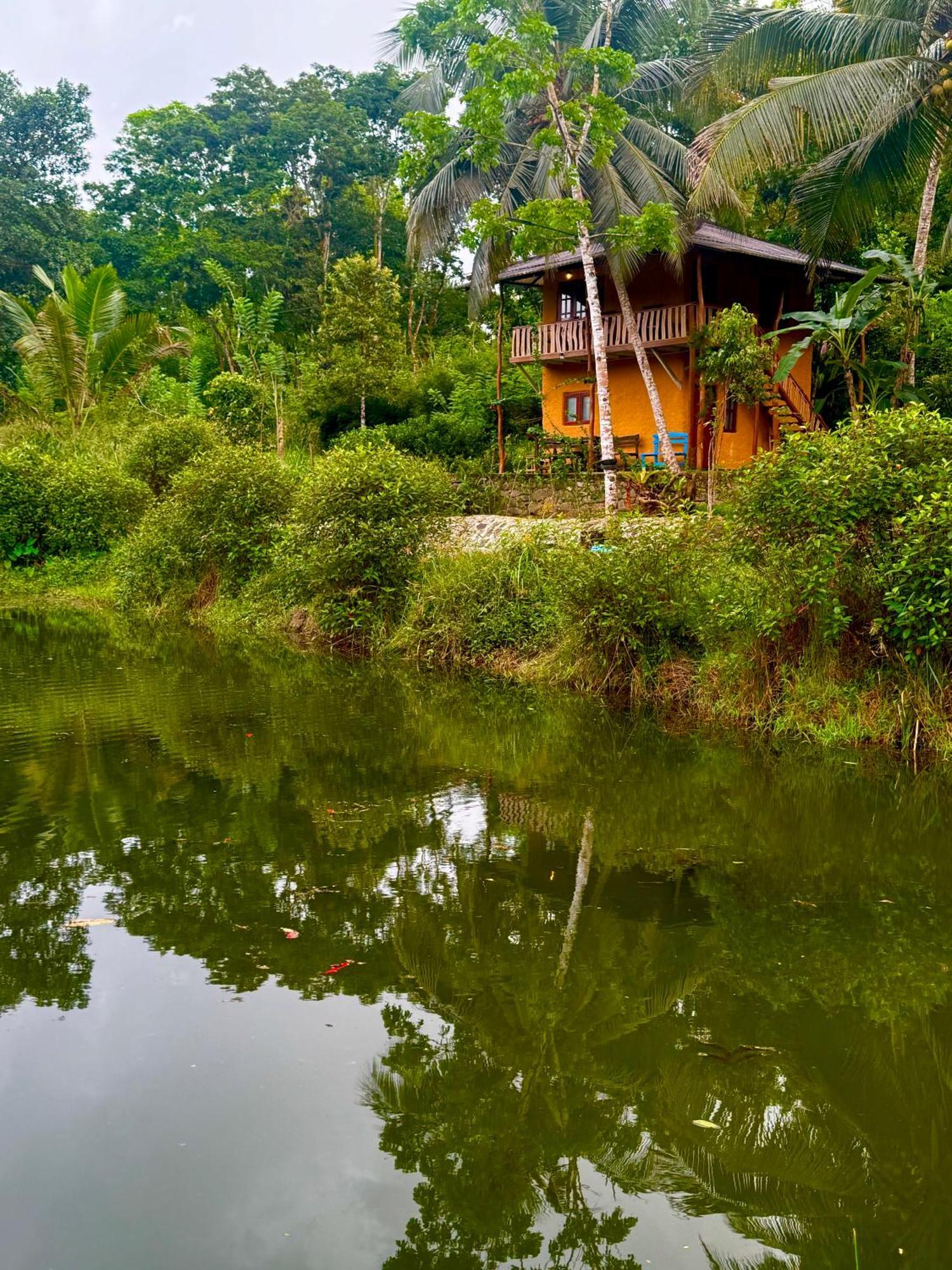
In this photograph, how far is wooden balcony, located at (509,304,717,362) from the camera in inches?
909

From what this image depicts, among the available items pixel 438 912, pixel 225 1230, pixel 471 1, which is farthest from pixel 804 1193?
pixel 471 1

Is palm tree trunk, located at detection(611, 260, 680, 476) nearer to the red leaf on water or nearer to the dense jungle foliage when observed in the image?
the dense jungle foliage

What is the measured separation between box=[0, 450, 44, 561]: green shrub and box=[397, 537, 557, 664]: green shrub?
47.4 ft

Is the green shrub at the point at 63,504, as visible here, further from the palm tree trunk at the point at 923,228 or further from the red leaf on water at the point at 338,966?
the red leaf on water at the point at 338,966

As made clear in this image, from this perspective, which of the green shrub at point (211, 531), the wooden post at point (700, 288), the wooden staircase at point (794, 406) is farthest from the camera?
the wooden staircase at point (794, 406)

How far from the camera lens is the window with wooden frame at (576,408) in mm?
26969

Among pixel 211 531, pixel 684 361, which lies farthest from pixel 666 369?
pixel 211 531

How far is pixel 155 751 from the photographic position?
9859 mm

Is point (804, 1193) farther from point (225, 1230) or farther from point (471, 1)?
point (471, 1)

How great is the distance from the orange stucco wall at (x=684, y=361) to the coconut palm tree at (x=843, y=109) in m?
5.66

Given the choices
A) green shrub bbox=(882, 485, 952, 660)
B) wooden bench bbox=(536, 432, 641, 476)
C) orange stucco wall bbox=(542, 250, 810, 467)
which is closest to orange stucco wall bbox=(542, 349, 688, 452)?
orange stucco wall bbox=(542, 250, 810, 467)

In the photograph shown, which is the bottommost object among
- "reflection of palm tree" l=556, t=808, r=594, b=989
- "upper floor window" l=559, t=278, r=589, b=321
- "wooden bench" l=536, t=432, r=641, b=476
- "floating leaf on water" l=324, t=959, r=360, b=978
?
"reflection of palm tree" l=556, t=808, r=594, b=989

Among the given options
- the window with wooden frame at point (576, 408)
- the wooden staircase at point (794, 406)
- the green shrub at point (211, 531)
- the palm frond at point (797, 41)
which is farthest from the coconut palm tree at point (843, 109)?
the green shrub at point (211, 531)

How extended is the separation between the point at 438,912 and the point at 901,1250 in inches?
120
